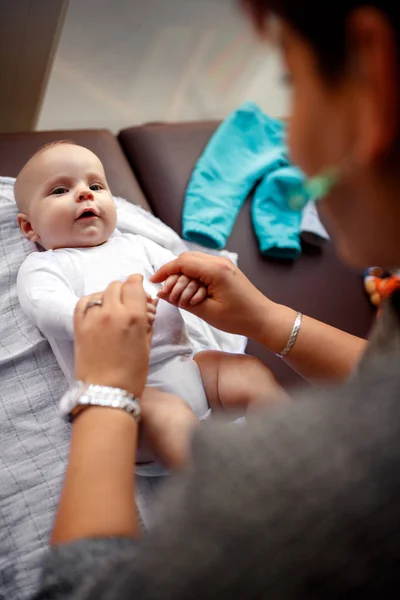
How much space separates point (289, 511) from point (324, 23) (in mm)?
403

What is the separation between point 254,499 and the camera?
1.55ft

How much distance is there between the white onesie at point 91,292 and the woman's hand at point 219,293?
120 millimetres

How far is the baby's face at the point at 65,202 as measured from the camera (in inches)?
48.1

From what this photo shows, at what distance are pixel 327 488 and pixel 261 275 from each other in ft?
3.42

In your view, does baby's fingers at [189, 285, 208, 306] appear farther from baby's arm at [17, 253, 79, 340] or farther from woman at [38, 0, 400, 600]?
woman at [38, 0, 400, 600]

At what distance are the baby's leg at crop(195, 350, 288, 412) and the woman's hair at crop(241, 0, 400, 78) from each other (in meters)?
0.70

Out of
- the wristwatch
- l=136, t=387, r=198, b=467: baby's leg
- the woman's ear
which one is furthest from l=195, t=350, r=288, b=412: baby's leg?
the woman's ear

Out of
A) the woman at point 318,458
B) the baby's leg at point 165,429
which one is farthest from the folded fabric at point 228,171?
the woman at point 318,458

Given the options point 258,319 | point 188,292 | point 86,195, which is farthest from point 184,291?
point 86,195

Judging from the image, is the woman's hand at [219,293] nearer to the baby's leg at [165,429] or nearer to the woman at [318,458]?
the baby's leg at [165,429]

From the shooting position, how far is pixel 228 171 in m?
1.63

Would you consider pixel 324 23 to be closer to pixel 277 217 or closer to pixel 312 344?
pixel 312 344

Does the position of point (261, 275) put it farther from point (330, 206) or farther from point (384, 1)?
point (384, 1)

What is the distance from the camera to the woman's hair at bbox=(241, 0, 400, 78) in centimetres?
46
